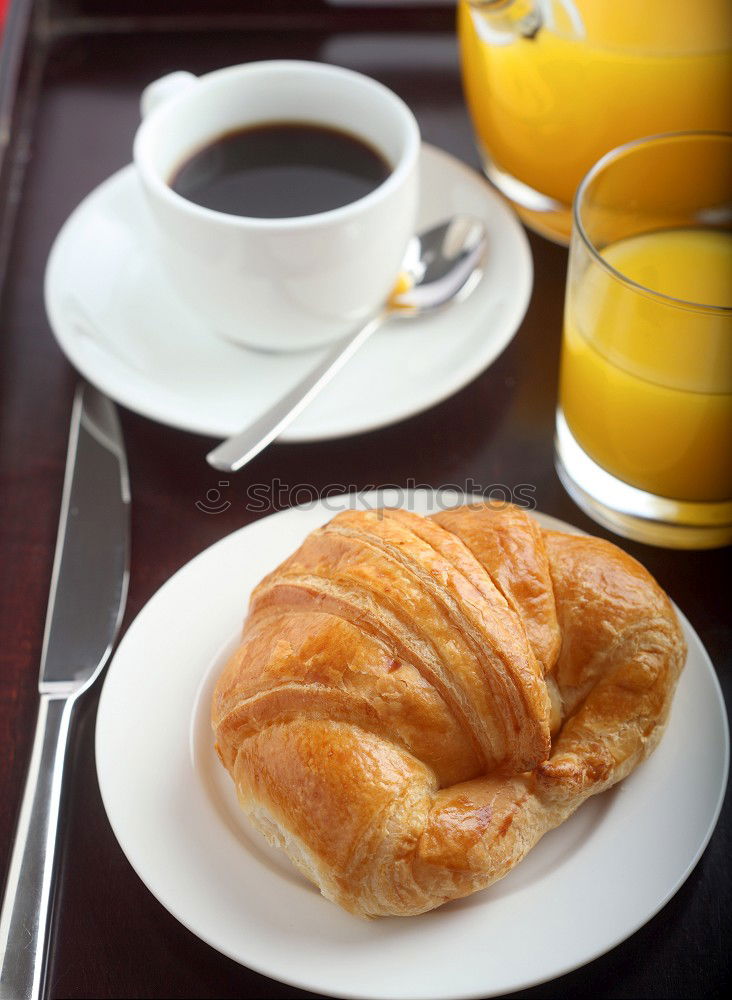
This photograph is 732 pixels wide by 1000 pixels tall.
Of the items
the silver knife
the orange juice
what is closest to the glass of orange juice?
the orange juice

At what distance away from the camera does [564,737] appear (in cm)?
85

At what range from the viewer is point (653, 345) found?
0.98m

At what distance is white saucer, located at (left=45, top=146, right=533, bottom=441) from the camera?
3.88 feet

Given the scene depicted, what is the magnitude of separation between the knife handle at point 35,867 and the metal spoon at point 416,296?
0.33 metres

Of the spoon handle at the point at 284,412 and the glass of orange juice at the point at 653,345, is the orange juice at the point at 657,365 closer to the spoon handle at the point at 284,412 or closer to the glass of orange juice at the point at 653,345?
the glass of orange juice at the point at 653,345

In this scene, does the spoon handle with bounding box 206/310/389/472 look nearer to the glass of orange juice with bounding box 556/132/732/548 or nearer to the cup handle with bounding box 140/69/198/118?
the glass of orange juice with bounding box 556/132/732/548

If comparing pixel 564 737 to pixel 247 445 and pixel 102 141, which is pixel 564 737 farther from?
pixel 102 141

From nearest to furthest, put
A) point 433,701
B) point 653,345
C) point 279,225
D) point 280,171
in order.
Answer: point 433,701 → point 653,345 → point 279,225 → point 280,171

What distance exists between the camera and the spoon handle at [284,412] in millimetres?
1106

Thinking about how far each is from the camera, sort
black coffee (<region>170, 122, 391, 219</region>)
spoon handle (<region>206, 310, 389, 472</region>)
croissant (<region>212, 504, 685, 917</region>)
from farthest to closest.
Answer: black coffee (<region>170, 122, 391, 219</region>) < spoon handle (<region>206, 310, 389, 472</region>) < croissant (<region>212, 504, 685, 917</region>)

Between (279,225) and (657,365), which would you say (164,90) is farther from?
(657,365)

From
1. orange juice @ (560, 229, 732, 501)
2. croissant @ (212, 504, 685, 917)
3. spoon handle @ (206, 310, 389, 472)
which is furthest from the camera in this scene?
spoon handle @ (206, 310, 389, 472)

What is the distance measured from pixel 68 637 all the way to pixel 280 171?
0.63 metres

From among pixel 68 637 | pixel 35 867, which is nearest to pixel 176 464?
pixel 68 637
